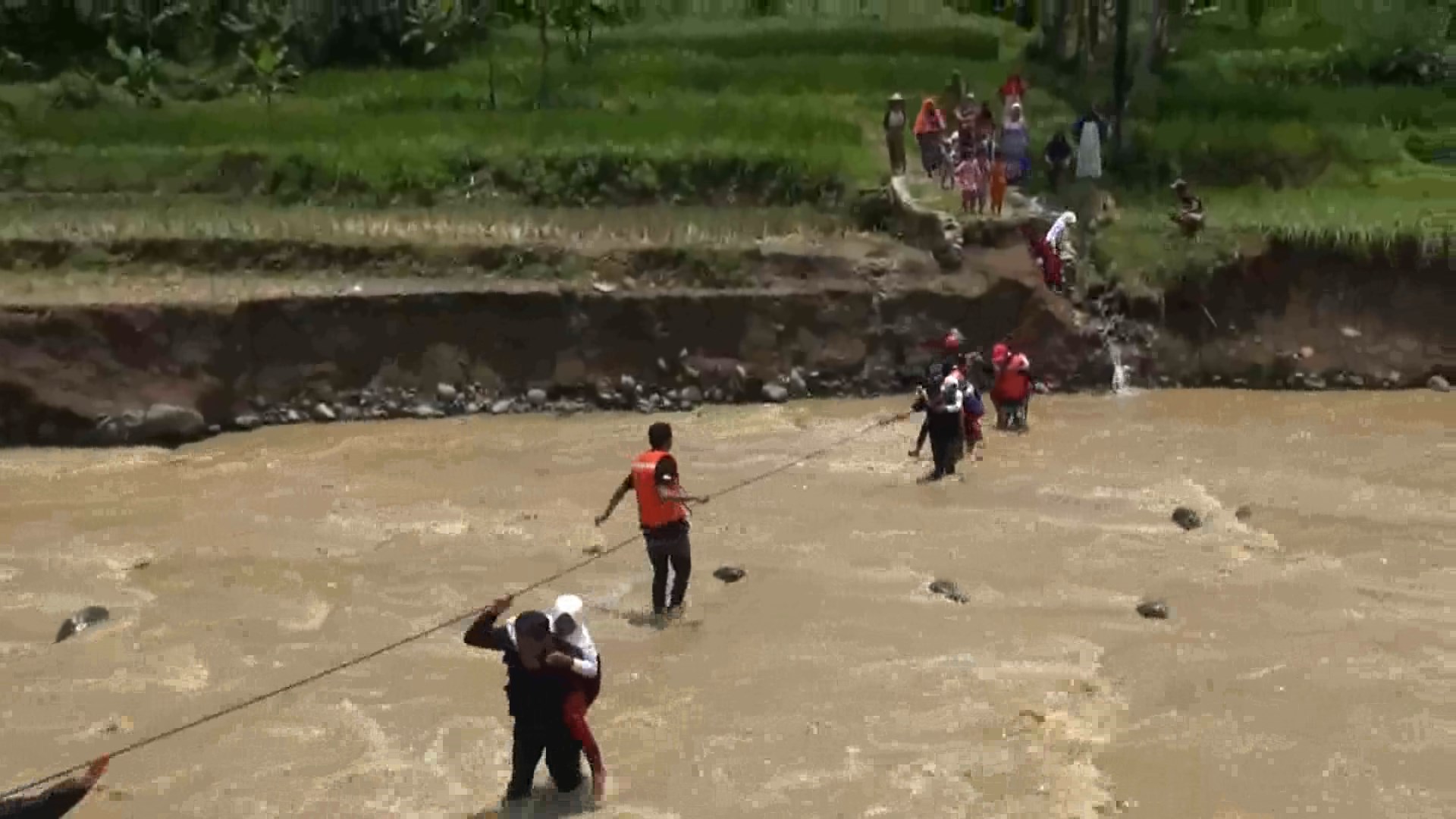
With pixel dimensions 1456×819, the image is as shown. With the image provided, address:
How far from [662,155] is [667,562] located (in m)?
13.2

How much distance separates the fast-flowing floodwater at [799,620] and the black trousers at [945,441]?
0.39 metres

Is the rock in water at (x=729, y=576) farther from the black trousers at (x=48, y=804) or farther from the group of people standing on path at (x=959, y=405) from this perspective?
the black trousers at (x=48, y=804)

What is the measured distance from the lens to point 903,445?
641 inches

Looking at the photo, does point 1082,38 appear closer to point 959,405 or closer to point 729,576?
point 959,405

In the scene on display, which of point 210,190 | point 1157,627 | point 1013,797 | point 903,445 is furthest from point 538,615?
point 210,190

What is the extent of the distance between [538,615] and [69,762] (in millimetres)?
3641

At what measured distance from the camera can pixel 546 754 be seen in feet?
27.3

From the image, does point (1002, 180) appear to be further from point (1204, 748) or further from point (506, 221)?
point (1204, 748)

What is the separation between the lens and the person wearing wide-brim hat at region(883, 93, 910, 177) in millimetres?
21828

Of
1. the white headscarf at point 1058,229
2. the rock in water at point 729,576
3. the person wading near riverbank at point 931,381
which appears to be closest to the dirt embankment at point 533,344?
the white headscarf at point 1058,229

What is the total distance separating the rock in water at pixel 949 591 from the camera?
11.7 m

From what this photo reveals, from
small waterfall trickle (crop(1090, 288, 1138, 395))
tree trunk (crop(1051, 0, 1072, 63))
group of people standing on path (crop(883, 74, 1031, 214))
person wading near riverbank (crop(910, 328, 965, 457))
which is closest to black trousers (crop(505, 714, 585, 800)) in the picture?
person wading near riverbank (crop(910, 328, 965, 457))

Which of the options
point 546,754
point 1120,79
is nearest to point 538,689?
point 546,754

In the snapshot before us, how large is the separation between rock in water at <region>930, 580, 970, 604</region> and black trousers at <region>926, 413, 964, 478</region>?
8.98ft
